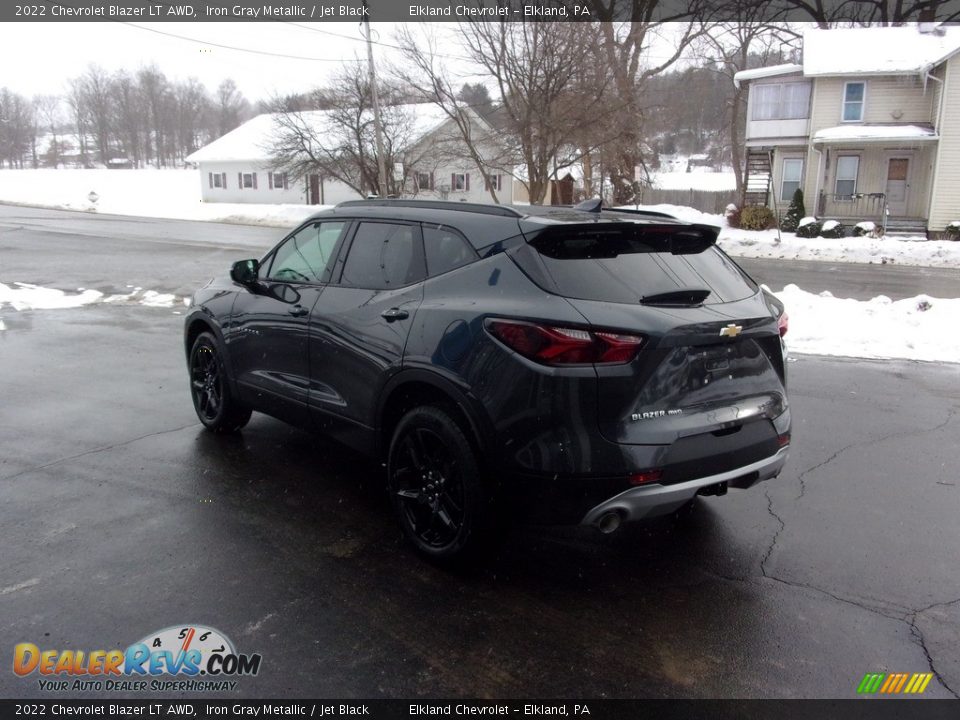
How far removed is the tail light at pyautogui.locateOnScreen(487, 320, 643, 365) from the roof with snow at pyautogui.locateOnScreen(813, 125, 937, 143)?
32067mm

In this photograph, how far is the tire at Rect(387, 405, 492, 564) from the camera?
11.9ft

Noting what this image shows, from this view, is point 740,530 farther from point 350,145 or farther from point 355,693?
point 350,145

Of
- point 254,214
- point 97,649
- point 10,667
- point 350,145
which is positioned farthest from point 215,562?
point 254,214

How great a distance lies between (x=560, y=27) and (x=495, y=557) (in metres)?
27.4

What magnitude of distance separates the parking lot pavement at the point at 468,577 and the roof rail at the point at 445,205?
1.81m

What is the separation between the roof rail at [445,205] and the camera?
3939 mm

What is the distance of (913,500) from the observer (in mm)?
4812

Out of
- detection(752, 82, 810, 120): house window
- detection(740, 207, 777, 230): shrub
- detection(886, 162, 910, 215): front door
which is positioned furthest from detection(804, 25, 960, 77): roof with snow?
detection(740, 207, 777, 230): shrub

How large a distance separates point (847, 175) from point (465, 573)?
113ft

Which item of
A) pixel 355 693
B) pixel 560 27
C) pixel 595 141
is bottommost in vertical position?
pixel 355 693

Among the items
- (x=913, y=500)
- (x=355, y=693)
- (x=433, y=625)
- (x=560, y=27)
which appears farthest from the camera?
(x=560, y=27)

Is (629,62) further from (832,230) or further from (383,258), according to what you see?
(383,258)

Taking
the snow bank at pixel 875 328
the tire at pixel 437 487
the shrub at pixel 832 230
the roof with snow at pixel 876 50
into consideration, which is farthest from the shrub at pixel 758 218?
the tire at pixel 437 487

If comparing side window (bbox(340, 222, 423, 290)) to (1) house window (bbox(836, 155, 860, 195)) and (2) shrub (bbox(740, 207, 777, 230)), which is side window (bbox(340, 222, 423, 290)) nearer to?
(2) shrub (bbox(740, 207, 777, 230))
